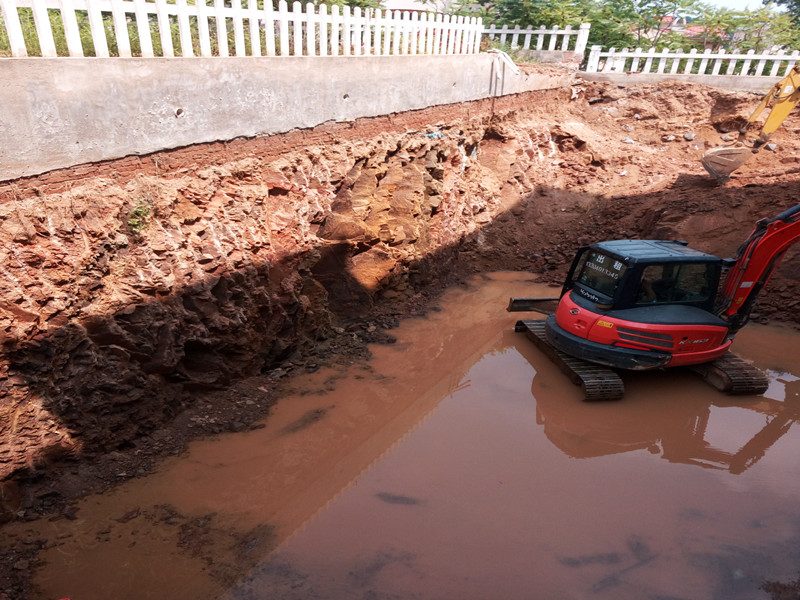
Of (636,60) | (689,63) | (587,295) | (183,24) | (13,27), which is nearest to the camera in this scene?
(13,27)

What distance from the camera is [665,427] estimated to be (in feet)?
22.1

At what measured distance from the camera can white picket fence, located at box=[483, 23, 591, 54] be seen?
1593 cm

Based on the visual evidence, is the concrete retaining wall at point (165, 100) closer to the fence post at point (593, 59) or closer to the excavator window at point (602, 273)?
the excavator window at point (602, 273)

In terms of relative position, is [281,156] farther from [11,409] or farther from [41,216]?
[11,409]

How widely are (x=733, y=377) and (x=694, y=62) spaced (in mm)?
14041

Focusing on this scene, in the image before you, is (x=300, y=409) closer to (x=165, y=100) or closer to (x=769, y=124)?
(x=165, y=100)

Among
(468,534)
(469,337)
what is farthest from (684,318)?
(468,534)

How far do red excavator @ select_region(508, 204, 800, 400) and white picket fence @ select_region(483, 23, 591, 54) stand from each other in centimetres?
1105

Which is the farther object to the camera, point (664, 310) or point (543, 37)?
point (543, 37)

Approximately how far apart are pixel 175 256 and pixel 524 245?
8528 mm

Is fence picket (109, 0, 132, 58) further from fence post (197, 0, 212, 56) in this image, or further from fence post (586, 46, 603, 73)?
fence post (586, 46, 603, 73)

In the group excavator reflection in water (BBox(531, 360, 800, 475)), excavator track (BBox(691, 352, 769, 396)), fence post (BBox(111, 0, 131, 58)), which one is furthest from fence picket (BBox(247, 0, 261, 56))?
excavator track (BBox(691, 352, 769, 396))

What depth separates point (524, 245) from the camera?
12.5m

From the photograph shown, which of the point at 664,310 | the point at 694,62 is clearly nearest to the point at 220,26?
the point at 664,310
